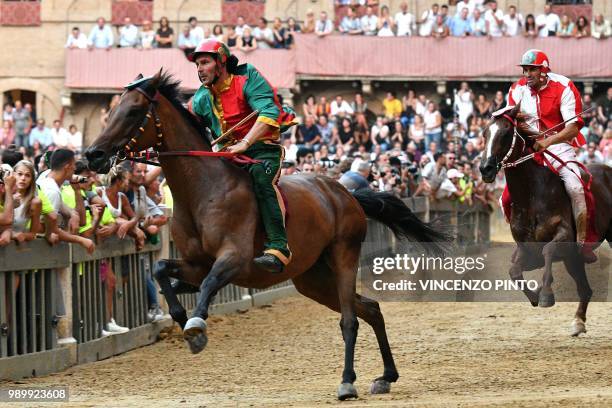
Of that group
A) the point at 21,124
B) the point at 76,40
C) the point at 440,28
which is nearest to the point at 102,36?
the point at 76,40

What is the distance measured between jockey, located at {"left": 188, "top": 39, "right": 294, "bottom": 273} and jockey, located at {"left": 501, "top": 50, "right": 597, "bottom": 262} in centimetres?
360

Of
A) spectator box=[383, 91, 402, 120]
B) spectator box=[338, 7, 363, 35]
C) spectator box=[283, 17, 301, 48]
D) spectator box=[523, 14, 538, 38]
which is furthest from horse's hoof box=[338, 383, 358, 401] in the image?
spectator box=[283, 17, 301, 48]

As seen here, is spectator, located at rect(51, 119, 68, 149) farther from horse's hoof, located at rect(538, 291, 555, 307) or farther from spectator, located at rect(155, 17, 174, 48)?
horse's hoof, located at rect(538, 291, 555, 307)

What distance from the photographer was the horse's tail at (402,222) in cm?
1193

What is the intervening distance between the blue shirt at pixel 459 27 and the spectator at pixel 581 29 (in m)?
2.97

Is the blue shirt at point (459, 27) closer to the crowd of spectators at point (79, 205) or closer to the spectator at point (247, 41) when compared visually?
the spectator at point (247, 41)

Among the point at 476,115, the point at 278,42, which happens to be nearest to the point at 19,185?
the point at 476,115

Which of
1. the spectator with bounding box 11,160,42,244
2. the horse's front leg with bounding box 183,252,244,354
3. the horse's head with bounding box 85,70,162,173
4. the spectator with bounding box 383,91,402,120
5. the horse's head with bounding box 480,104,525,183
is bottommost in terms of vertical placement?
the spectator with bounding box 383,91,402,120

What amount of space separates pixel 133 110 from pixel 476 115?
992 inches

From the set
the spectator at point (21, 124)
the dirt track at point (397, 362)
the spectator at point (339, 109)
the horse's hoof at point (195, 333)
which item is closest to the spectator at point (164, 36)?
the spectator at point (21, 124)

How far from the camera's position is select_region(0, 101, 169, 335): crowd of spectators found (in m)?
11.4

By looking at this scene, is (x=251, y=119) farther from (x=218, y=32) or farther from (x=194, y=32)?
(x=194, y=32)

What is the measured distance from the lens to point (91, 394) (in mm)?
10633

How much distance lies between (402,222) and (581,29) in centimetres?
2669
